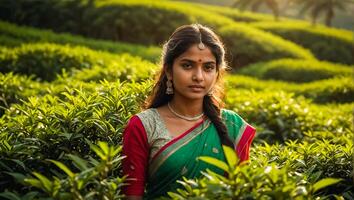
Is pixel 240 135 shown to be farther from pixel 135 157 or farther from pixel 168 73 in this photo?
pixel 135 157

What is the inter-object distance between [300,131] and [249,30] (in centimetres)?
1136

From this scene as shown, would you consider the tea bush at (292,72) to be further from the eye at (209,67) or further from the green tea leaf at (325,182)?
the green tea leaf at (325,182)

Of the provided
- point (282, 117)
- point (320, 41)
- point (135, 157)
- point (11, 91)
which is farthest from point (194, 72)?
point (320, 41)

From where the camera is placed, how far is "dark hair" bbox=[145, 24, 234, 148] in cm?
296

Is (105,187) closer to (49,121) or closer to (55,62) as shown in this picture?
(49,121)

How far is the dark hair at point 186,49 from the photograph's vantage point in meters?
2.96

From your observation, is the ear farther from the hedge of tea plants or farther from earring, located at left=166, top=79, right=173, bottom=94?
the hedge of tea plants

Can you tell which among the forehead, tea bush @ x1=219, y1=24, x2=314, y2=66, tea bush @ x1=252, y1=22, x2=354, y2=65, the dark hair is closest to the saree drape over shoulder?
the dark hair

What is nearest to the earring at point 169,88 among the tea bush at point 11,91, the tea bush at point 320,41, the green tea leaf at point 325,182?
the green tea leaf at point 325,182

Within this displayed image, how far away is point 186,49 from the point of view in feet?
9.64

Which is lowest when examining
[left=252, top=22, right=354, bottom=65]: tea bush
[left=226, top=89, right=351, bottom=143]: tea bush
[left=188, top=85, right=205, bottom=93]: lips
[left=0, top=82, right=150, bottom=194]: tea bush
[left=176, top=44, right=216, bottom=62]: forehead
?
[left=252, top=22, right=354, bottom=65]: tea bush

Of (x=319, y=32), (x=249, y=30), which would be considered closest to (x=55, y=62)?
(x=249, y=30)

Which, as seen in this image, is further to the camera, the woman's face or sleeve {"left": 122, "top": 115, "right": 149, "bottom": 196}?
the woman's face

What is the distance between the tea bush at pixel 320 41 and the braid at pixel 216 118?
18300mm
